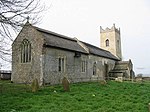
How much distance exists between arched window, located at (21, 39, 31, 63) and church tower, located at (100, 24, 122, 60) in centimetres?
3073

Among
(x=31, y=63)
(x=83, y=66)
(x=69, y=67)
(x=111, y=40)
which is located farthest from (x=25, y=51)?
(x=111, y=40)

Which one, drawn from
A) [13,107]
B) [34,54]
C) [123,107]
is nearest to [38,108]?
[13,107]

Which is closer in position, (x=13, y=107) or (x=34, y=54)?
(x=13, y=107)

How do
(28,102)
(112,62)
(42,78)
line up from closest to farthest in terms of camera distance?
(28,102) < (42,78) < (112,62)

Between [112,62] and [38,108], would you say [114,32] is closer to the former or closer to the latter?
[112,62]

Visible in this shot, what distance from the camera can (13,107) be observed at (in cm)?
1337

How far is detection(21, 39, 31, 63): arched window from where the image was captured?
2747 cm

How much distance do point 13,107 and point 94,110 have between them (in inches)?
190

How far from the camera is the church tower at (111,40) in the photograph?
5497cm

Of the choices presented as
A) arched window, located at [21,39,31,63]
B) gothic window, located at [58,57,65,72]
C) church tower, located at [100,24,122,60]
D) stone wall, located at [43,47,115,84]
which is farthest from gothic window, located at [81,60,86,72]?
church tower, located at [100,24,122,60]

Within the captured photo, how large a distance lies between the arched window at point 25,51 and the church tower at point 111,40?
101 feet

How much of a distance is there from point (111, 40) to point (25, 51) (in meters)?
31.9

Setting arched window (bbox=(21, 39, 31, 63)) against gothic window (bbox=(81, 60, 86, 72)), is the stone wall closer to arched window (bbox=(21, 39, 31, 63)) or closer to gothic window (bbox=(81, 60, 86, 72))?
gothic window (bbox=(81, 60, 86, 72))

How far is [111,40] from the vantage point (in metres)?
55.6
